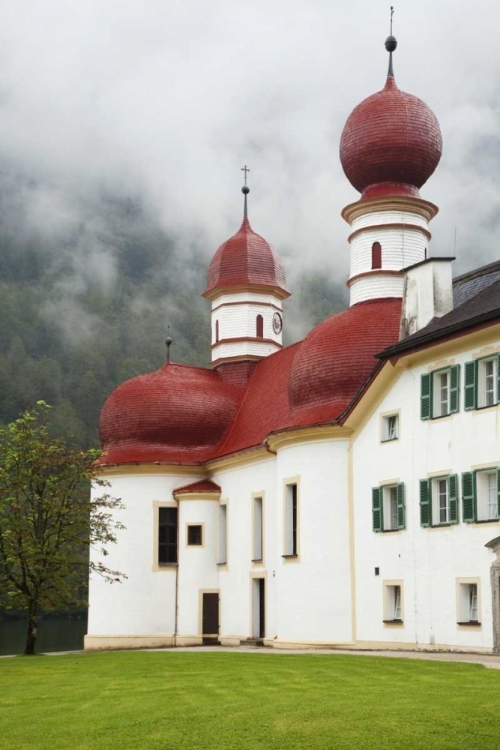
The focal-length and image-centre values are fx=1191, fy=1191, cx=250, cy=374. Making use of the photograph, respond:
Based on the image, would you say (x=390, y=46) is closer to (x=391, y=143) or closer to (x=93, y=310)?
(x=391, y=143)

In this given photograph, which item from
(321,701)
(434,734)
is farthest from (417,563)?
(434,734)

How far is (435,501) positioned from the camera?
92.6 feet

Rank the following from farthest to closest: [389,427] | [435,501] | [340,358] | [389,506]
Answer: [340,358] → [389,427] → [389,506] → [435,501]

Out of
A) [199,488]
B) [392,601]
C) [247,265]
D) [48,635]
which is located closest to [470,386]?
[392,601]

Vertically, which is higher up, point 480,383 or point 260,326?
point 260,326

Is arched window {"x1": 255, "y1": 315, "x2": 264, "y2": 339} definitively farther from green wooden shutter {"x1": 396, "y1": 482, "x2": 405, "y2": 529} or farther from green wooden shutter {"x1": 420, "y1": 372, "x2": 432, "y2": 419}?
green wooden shutter {"x1": 420, "y1": 372, "x2": 432, "y2": 419}

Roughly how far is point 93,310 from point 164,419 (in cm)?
13117

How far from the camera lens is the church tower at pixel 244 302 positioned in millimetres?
46719

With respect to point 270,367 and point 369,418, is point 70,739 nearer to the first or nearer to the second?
point 369,418

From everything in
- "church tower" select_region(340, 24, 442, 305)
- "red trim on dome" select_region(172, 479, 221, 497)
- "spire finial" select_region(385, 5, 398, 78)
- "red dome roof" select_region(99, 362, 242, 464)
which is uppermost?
"spire finial" select_region(385, 5, 398, 78)

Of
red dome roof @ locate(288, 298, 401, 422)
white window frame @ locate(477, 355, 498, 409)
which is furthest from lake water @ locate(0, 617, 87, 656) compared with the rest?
white window frame @ locate(477, 355, 498, 409)

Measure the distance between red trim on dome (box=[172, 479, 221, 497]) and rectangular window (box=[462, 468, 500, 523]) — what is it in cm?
1522

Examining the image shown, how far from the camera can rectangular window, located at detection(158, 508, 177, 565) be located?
136 feet

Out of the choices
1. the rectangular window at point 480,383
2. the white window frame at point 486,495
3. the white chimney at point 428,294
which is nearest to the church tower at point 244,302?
the white chimney at point 428,294
